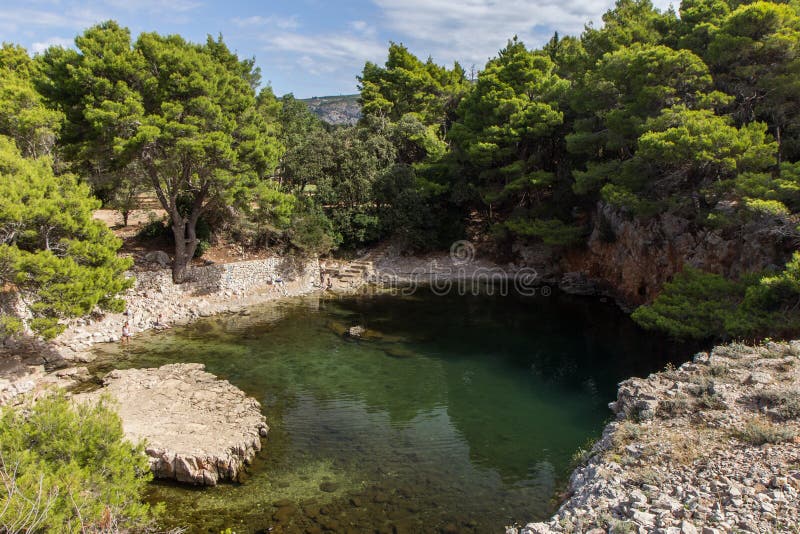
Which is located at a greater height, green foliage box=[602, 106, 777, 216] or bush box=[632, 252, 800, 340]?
green foliage box=[602, 106, 777, 216]

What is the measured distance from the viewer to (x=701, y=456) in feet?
29.3

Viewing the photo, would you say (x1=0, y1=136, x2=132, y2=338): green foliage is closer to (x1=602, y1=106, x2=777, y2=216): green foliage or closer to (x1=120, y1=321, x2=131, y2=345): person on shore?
(x1=120, y1=321, x2=131, y2=345): person on shore

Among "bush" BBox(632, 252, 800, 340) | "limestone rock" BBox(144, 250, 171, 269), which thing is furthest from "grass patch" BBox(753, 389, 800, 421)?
"limestone rock" BBox(144, 250, 171, 269)

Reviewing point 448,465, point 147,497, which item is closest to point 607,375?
point 448,465

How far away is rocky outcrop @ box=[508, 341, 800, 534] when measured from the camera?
7.32 meters

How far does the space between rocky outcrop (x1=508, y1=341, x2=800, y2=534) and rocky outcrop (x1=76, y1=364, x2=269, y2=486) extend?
7.12 m

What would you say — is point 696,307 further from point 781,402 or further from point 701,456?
point 701,456

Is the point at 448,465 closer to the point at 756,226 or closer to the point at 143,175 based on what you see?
the point at 756,226

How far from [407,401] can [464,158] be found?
806 inches

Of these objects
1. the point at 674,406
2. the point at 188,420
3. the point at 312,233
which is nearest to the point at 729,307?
the point at 674,406

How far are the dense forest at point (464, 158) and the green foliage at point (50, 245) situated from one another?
7 centimetres

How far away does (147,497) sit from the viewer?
36.4 ft

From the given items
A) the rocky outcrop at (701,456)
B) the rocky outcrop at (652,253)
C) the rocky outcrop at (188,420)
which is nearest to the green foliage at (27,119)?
the rocky outcrop at (188,420)

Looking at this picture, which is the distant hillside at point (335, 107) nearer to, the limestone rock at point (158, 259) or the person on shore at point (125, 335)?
the limestone rock at point (158, 259)
